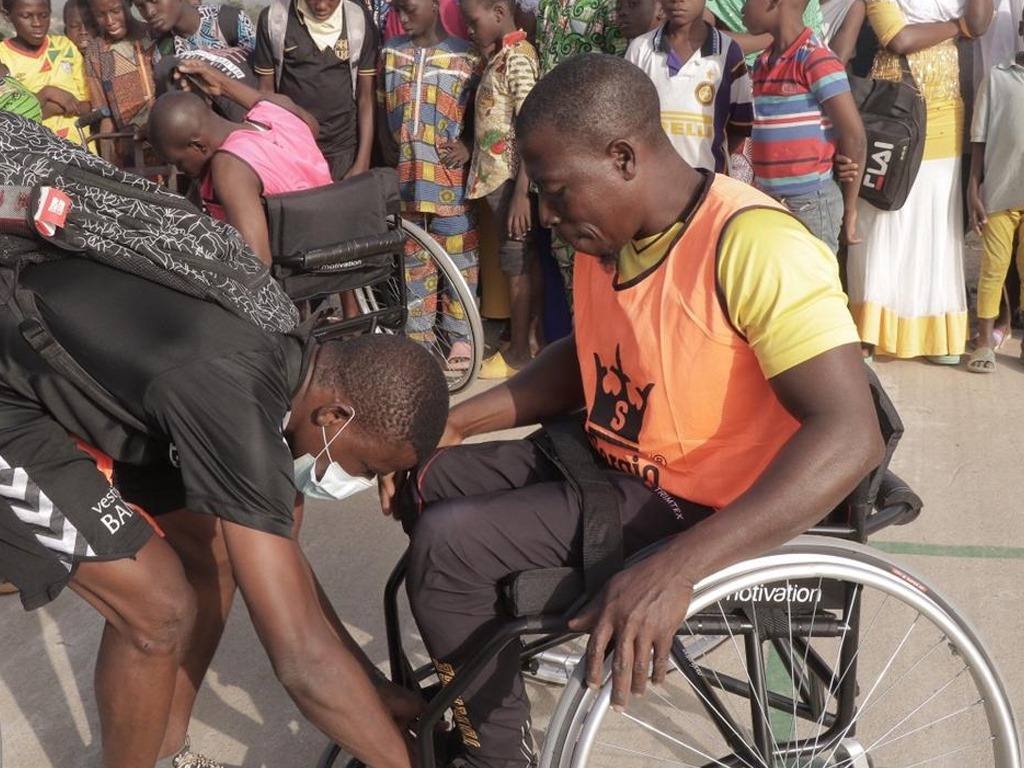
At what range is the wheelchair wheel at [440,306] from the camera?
15.1 ft

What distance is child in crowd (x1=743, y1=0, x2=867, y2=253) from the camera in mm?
3963

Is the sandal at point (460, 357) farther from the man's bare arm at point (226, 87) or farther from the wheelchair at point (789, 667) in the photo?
the wheelchair at point (789, 667)

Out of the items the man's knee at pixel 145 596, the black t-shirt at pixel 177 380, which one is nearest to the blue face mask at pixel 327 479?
the black t-shirt at pixel 177 380

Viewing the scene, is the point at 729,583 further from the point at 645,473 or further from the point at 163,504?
the point at 163,504

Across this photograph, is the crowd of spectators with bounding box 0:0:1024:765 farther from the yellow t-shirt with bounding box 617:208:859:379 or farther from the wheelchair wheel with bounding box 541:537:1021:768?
the yellow t-shirt with bounding box 617:208:859:379

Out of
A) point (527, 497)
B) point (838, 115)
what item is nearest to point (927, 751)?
point (527, 497)

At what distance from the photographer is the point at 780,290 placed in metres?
1.77

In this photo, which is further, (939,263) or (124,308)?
(939,263)

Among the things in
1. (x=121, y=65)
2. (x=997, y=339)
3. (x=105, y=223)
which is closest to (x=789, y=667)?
(x=105, y=223)

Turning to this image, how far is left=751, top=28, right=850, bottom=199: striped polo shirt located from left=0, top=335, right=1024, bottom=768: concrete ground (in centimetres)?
101

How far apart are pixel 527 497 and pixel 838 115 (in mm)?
2554

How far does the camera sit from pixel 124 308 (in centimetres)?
191

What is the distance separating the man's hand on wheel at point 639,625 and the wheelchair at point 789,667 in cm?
5

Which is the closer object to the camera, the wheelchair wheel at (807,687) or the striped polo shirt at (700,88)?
the wheelchair wheel at (807,687)
